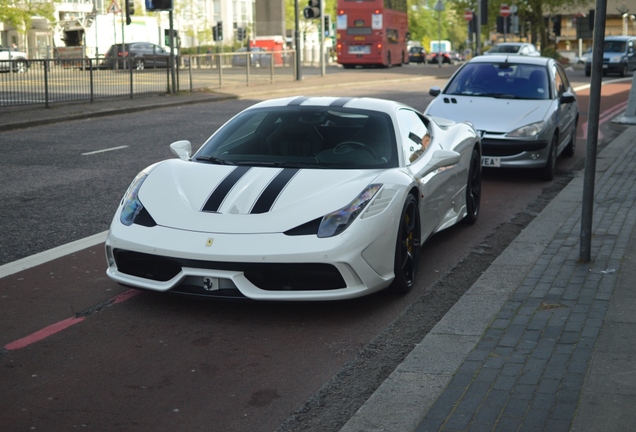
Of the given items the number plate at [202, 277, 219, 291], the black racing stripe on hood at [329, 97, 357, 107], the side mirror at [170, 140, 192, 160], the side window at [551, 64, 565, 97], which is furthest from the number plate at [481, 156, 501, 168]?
the number plate at [202, 277, 219, 291]

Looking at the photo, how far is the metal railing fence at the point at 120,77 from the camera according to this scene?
2089 cm

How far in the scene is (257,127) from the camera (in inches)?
270

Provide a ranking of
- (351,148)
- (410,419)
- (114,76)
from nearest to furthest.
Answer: (410,419), (351,148), (114,76)

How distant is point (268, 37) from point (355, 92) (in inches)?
1755

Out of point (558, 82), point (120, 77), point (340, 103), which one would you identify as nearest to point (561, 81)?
point (558, 82)

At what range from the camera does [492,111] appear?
11.5m

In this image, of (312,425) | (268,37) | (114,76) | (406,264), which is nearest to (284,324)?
(406,264)

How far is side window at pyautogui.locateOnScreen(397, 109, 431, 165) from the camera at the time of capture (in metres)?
6.75

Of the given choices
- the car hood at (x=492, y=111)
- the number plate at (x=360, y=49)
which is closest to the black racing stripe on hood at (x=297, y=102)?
the car hood at (x=492, y=111)

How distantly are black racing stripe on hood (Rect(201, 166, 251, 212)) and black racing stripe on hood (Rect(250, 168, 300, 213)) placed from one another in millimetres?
227

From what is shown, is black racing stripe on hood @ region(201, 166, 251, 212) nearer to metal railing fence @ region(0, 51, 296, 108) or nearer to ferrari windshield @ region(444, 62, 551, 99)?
ferrari windshield @ region(444, 62, 551, 99)

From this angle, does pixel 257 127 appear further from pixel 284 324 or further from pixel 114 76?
pixel 114 76

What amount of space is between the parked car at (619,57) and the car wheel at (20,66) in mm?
28215

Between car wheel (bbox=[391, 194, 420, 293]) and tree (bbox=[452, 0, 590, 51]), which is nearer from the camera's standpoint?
car wheel (bbox=[391, 194, 420, 293])
